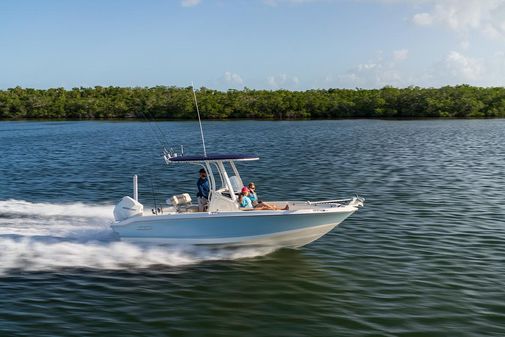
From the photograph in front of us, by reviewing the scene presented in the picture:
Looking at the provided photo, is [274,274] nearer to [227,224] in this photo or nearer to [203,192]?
[227,224]

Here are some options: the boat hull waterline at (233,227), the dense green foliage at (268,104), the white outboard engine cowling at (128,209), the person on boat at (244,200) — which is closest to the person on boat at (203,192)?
the person on boat at (244,200)

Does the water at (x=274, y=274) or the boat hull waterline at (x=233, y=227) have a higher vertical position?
the boat hull waterline at (x=233, y=227)

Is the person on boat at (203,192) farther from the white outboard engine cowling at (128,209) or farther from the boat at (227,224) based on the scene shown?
the white outboard engine cowling at (128,209)

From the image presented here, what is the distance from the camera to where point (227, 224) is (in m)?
14.9

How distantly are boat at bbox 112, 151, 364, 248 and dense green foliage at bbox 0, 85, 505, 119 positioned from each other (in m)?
80.2

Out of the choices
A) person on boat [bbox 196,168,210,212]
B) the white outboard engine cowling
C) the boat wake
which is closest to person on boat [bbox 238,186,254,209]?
person on boat [bbox 196,168,210,212]

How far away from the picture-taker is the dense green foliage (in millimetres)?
107875

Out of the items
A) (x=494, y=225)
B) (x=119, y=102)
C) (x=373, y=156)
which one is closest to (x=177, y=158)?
(x=494, y=225)

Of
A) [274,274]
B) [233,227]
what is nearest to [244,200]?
[233,227]

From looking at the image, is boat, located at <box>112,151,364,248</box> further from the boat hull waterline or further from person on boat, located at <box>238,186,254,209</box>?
person on boat, located at <box>238,186,254,209</box>

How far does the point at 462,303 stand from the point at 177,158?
8.30 m

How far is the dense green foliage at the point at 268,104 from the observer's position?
107875 mm

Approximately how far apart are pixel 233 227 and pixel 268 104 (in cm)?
10473

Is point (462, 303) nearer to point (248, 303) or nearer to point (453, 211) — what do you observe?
point (248, 303)
